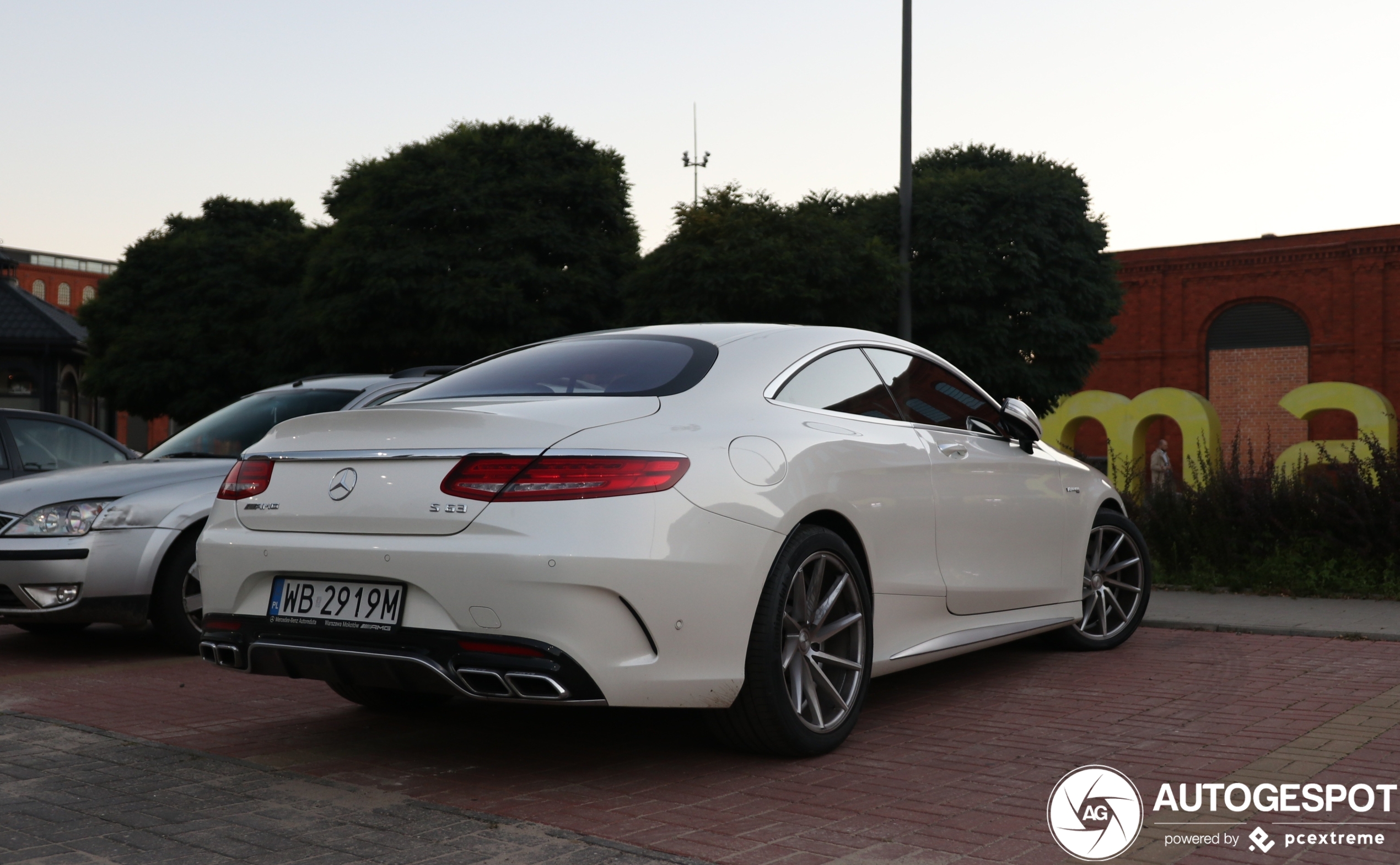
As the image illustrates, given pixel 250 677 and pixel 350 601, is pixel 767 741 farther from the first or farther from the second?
pixel 250 677

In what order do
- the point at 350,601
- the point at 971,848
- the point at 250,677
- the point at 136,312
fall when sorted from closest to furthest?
the point at 971,848
the point at 350,601
the point at 250,677
the point at 136,312

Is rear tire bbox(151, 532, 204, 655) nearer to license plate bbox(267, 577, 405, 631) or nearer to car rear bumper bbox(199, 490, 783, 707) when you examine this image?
license plate bbox(267, 577, 405, 631)

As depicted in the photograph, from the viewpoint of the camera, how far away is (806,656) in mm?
4508

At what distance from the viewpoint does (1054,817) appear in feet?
12.5

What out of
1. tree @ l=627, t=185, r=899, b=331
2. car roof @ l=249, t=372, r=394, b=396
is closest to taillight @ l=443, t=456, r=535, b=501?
car roof @ l=249, t=372, r=394, b=396

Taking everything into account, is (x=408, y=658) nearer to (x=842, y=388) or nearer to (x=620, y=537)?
(x=620, y=537)

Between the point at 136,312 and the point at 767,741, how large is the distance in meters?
39.5

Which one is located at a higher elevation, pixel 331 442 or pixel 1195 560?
pixel 331 442

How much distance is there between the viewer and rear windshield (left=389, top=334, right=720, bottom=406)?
180 inches

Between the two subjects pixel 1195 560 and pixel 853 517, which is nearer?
pixel 853 517

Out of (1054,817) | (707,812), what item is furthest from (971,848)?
(707,812)

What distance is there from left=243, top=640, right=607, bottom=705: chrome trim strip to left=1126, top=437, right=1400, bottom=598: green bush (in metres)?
7.14

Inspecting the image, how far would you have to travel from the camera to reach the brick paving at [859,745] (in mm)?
3721

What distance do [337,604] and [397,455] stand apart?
51cm
